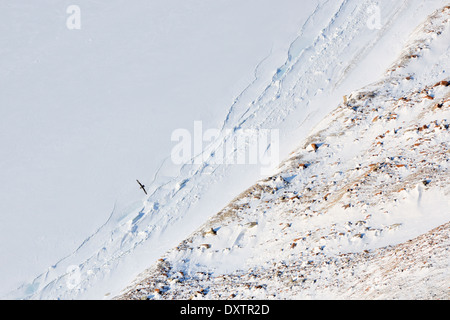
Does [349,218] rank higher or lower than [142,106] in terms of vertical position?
lower

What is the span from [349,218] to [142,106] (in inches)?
349

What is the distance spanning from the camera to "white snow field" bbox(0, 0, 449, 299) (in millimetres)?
13250

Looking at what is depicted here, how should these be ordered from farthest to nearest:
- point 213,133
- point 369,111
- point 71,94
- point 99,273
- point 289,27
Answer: point 289,27 → point 71,94 → point 213,133 → point 369,111 → point 99,273

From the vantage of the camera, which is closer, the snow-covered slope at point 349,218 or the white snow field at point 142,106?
the snow-covered slope at point 349,218

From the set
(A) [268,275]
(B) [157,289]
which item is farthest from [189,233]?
(A) [268,275]

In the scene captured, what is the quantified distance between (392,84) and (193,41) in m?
8.47

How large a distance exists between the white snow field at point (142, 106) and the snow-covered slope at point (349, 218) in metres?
0.29

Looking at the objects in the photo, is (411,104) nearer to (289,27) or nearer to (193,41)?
(289,27)

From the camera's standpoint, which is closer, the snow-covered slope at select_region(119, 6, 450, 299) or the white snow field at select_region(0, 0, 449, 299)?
the snow-covered slope at select_region(119, 6, 450, 299)

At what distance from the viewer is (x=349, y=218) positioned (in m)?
11.1

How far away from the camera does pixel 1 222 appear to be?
13.9m

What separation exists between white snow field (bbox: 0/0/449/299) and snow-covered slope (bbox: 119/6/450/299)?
29 centimetres

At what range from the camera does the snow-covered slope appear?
9508 mm

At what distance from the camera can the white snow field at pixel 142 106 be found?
43.5 feet
